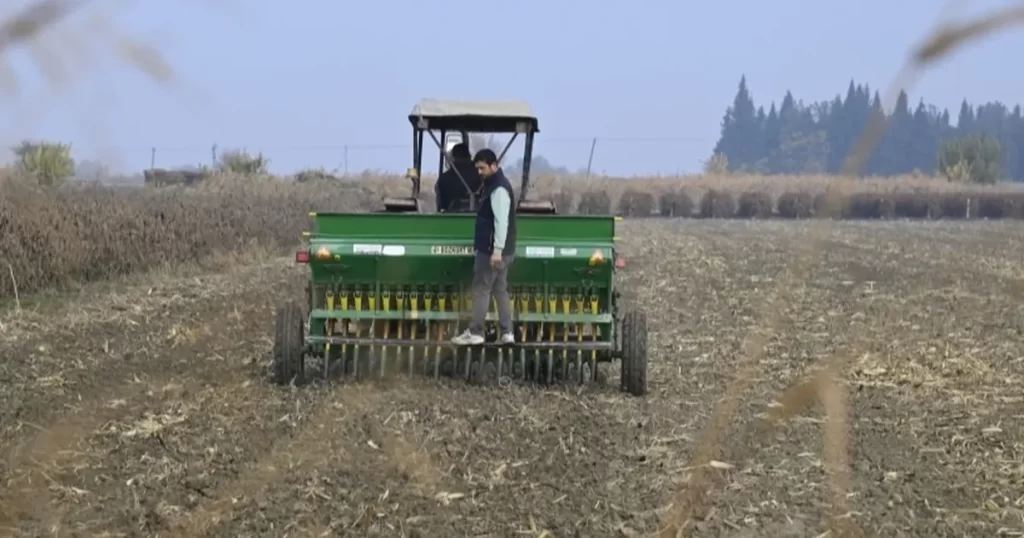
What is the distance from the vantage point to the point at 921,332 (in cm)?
1337

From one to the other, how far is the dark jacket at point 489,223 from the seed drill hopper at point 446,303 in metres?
0.32

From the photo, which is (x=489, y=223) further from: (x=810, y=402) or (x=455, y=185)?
(x=810, y=402)

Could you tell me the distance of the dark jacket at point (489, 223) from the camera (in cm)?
895

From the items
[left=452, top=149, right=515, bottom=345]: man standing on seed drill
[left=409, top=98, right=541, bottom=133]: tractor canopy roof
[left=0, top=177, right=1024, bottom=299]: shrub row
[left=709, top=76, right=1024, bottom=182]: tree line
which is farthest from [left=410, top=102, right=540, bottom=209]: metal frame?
[left=709, top=76, right=1024, bottom=182]: tree line

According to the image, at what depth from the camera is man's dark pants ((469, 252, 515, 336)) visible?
29.7 ft

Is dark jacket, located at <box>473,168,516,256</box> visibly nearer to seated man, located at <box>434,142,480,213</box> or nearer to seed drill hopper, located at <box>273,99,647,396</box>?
seed drill hopper, located at <box>273,99,647,396</box>

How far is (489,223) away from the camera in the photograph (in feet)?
29.5

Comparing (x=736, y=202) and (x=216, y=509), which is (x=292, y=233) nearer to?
(x=216, y=509)

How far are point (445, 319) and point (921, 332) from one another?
6.28 metres

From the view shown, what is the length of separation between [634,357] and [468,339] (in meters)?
1.24

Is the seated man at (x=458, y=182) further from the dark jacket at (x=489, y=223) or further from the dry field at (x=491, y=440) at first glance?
the dry field at (x=491, y=440)

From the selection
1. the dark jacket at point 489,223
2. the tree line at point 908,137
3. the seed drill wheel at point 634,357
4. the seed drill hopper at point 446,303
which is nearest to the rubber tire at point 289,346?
the seed drill hopper at point 446,303

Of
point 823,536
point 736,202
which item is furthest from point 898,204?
point 823,536

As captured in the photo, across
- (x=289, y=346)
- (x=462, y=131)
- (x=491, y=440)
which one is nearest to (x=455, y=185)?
(x=462, y=131)
